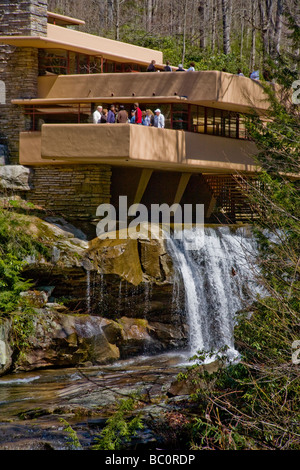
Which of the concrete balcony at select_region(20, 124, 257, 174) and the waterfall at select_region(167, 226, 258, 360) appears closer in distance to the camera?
the waterfall at select_region(167, 226, 258, 360)

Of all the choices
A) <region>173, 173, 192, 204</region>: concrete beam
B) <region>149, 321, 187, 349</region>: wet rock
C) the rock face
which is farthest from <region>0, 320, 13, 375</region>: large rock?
<region>173, 173, 192, 204</region>: concrete beam

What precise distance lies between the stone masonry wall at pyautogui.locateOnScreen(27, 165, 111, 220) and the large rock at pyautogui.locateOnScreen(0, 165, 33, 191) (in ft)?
1.22

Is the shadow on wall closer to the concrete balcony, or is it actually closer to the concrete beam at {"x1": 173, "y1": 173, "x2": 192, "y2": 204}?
the concrete balcony

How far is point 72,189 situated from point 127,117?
3.18 meters

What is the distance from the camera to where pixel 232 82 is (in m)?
27.0

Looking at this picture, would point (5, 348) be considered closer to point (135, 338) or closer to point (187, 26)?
point (135, 338)

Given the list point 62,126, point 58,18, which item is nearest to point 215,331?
point 62,126

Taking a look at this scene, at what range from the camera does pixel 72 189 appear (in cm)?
2645

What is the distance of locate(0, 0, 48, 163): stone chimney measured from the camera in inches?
1070

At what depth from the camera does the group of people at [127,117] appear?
984 inches

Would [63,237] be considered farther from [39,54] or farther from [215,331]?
[39,54]

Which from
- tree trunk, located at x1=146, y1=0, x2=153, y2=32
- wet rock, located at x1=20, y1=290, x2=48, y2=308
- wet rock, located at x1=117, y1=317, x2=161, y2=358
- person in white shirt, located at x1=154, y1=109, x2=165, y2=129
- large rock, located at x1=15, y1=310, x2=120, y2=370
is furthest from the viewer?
tree trunk, located at x1=146, y1=0, x2=153, y2=32

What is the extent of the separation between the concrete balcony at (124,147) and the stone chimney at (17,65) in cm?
95
